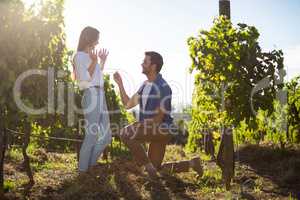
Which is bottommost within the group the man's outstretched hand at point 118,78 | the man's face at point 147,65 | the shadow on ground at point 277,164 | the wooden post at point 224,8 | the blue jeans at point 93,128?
the shadow on ground at point 277,164

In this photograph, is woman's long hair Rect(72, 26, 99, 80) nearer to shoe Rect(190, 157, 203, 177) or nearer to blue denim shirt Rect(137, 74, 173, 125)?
blue denim shirt Rect(137, 74, 173, 125)

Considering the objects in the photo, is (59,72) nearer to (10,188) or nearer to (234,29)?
(10,188)

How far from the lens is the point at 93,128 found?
6703 millimetres

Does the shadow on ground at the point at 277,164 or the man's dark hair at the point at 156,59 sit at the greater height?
the man's dark hair at the point at 156,59

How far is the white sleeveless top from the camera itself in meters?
6.63

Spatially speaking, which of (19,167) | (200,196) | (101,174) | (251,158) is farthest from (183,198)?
(251,158)

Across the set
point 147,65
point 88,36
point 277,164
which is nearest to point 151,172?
point 147,65

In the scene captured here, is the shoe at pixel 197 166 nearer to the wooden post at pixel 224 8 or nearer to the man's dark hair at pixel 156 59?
the man's dark hair at pixel 156 59

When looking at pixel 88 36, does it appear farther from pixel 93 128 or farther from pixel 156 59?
pixel 93 128

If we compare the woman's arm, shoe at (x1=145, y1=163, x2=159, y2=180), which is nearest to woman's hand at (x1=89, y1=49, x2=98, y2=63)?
the woman's arm

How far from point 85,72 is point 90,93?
0.31 m

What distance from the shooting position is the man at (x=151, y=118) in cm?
681

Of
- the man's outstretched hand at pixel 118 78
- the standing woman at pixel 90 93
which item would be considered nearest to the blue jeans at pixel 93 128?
the standing woman at pixel 90 93

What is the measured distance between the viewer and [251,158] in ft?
34.9
